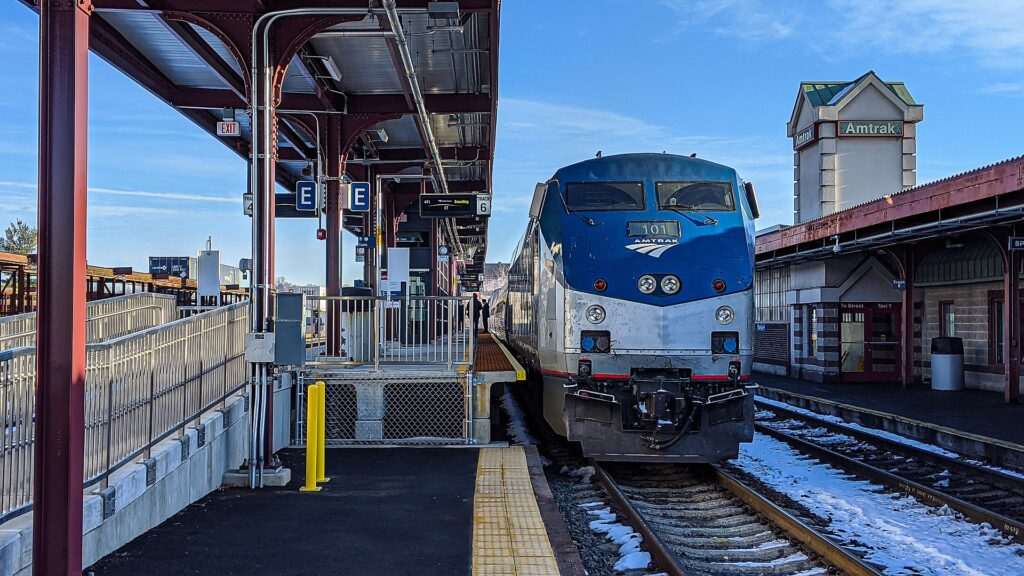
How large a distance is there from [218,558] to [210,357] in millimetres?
3001

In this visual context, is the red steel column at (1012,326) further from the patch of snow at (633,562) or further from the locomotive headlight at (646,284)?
the patch of snow at (633,562)

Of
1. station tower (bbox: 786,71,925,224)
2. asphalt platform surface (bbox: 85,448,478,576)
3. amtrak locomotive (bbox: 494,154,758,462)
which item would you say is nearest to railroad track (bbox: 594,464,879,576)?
amtrak locomotive (bbox: 494,154,758,462)

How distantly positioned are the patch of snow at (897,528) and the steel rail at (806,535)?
41 cm

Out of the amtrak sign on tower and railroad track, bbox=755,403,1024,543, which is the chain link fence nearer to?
railroad track, bbox=755,403,1024,543

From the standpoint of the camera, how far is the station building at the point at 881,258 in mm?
16750

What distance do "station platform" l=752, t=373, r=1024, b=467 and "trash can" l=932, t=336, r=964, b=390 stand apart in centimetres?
30

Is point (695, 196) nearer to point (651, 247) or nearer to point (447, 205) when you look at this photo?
point (651, 247)

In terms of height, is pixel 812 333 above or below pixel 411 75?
below

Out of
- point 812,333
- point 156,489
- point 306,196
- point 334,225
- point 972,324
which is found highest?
point 306,196

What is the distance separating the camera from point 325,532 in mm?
6738

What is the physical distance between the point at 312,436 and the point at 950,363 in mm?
16646

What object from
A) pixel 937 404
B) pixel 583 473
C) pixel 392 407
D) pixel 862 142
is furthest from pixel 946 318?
pixel 392 407

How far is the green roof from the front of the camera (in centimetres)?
3288

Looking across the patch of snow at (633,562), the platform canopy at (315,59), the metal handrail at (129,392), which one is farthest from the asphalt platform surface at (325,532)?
the platform canopy at (315,59)
